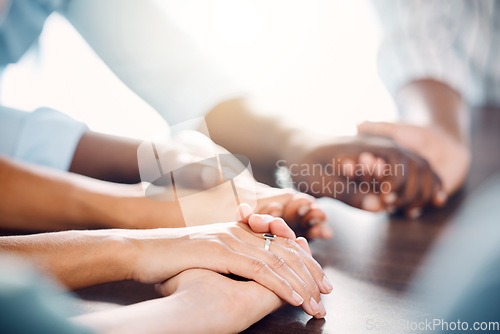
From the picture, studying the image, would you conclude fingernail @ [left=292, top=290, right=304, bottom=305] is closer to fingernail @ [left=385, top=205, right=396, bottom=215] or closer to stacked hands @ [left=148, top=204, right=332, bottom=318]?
stacked hands @ [left=148, top=204, right=332, bottom=318]

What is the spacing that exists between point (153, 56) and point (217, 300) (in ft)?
1.74

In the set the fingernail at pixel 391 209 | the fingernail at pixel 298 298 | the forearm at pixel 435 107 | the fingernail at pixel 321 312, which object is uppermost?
the forearm at pixel 435 107

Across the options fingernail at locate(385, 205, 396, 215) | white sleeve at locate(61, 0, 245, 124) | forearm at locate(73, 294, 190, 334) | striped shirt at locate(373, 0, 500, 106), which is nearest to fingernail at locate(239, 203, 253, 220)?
forearm at locate(73, 294, 190, 334)

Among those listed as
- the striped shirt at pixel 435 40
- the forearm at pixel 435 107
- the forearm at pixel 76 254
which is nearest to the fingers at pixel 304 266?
the forearm at pixel 76 254

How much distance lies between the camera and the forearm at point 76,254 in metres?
0.26

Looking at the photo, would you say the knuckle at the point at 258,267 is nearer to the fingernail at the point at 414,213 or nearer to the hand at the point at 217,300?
the hand at the point at 217,300

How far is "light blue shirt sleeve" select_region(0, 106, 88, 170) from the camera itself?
0.48 metres

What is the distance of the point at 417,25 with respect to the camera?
2.63 ft

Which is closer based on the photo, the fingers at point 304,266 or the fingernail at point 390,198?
the fingers at point 304,266

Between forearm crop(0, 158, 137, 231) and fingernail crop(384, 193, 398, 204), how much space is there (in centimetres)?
28

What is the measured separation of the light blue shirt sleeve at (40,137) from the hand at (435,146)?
35 centimetres

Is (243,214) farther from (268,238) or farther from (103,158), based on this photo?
(103,158)

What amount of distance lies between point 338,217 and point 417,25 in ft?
1.70

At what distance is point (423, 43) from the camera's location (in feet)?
2.58
